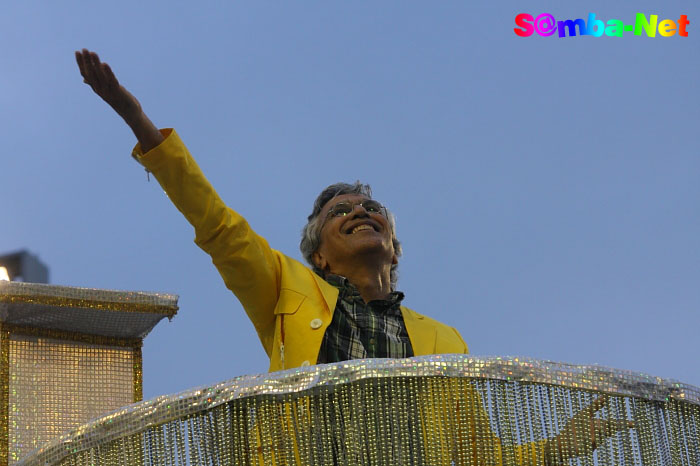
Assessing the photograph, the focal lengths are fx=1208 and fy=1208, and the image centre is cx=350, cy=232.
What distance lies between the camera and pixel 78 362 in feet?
11.0

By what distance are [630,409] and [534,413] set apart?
0.56ft

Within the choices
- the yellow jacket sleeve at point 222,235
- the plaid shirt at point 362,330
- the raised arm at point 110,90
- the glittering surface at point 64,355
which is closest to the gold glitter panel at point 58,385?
the glittering surface at point 64,355

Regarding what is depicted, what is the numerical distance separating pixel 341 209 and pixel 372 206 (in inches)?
4.4

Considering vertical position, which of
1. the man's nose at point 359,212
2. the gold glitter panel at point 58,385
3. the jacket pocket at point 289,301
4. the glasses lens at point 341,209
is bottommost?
the gold glitter panel at point 58,385

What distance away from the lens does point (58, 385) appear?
3299 millimetres

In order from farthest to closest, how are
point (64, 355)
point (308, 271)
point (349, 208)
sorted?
1. point (349, 208)
2. point (308, 271)
3. point (64, 355)

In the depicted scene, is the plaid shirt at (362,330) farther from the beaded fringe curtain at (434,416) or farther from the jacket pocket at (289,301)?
the beaded fringe curtain at (434,416)

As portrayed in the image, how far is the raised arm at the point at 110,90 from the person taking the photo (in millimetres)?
2863

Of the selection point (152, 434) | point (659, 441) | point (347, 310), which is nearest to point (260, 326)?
point (347, 310)

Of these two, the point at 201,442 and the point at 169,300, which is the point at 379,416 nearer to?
the point at 201,442

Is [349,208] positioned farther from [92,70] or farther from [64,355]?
[92,70]

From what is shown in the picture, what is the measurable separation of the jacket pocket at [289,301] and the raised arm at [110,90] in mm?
728

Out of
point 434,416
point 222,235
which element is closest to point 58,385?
point 222,235

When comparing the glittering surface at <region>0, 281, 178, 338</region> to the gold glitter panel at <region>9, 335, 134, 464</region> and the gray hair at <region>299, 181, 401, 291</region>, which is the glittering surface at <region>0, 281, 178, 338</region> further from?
the gray hair at <region>299, 181, 401, 291</region>
